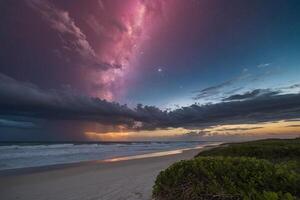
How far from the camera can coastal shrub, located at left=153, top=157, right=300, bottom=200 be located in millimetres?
6082

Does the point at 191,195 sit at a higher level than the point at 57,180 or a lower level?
lower

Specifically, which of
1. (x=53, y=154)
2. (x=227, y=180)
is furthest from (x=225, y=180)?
(x=53, y=154)

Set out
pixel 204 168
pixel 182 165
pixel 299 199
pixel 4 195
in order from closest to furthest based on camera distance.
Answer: pixel 299 199
pixel 204 168
pixel 182 165
pixel 4 195

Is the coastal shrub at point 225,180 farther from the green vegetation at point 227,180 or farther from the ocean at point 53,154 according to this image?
the ocean at point 53,154

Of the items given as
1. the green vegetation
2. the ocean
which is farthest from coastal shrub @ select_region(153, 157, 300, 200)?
the ocean

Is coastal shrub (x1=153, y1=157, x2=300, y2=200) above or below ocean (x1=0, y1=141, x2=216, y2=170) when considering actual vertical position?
below

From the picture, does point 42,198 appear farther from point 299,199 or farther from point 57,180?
point 299,199

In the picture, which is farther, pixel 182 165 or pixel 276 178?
pixel 182 165

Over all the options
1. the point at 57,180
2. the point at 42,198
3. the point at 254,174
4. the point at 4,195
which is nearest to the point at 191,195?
the point at 254,174

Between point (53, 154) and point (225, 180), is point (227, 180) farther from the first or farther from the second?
point (53, 154)

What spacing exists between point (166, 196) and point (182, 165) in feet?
2.87

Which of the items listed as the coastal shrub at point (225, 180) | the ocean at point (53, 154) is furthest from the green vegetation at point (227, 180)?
the ocean at point (53, 154)

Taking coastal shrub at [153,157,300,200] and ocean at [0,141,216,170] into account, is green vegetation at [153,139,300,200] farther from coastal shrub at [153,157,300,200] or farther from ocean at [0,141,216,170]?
ocean at [0,141,216,170]

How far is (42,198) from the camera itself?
455 inches
